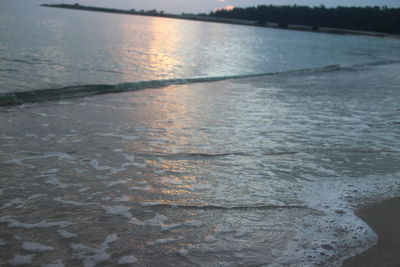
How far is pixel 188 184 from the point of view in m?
3.41

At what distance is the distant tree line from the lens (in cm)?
11700

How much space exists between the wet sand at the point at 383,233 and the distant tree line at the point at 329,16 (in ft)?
424

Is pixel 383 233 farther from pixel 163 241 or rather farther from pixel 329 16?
pixel 329 16

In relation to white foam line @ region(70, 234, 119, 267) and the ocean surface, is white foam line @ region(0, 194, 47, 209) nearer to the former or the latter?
the ocean surface

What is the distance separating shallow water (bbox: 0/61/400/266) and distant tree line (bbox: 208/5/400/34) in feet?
418

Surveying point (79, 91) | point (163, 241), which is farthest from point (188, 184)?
point (79, 91)

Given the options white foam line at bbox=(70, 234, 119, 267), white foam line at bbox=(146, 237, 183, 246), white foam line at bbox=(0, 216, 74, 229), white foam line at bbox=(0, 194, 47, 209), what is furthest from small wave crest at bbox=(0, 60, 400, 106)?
white foam line at bbox=(146, 237, 183, 246)

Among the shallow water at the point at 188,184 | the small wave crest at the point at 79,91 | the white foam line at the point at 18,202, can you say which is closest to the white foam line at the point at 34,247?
the shallow water at the point at 188,184

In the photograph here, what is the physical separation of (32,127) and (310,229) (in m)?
4.23

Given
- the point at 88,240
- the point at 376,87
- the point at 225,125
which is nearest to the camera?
the point at 88,240

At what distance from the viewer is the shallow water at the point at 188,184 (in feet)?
7.90

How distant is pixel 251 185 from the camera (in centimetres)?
345

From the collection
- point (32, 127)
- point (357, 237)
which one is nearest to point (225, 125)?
point (32, 127)

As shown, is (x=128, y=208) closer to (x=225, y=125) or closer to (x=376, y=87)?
(x=225, y=125)
